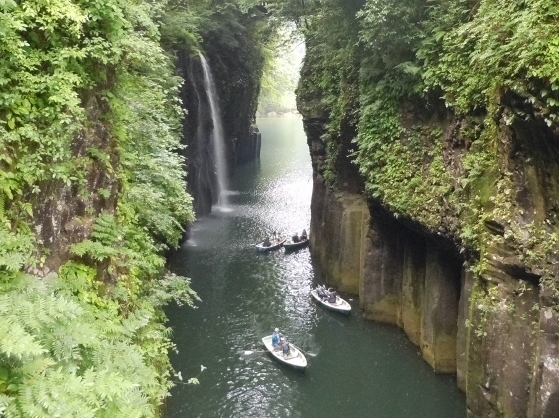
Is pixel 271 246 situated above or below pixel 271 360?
above

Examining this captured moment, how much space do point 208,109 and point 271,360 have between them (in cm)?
1991

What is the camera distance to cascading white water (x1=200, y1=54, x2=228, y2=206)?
3111cm

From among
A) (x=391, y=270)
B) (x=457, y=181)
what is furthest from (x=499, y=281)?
(x=391, y=270)

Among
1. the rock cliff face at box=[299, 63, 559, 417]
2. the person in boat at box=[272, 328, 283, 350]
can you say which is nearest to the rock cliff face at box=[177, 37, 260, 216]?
the person in boat at box=[272, 328, 283, 350]

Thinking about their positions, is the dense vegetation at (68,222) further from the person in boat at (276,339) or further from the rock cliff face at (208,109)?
the rock cliff face at (208,109)

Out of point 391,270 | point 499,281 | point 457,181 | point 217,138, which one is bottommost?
point 391,270

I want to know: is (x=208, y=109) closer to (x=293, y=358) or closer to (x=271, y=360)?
(x=271, y=360)

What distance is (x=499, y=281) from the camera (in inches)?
422

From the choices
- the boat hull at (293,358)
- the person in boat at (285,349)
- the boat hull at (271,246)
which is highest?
the boat hull at (271,246)

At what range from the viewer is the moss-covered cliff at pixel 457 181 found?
952 cm

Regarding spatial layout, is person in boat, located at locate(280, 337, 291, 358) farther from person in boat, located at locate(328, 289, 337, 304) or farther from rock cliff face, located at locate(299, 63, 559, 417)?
rock cliff face, located at locate(299, 63, 559, 417)

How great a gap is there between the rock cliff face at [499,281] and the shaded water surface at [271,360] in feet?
3.96

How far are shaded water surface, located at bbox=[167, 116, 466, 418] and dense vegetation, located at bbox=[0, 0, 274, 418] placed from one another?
5618 mm

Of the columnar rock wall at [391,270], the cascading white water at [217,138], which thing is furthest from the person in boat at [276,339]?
the cascading white water at [217,138]
